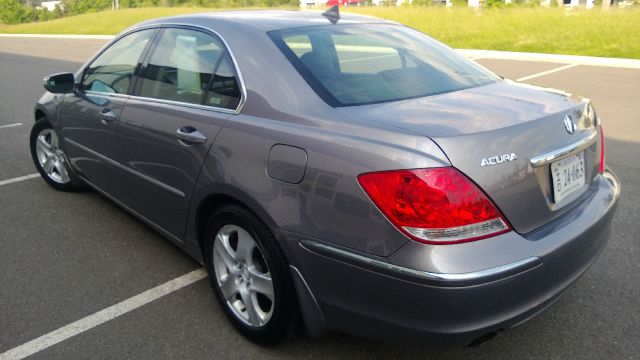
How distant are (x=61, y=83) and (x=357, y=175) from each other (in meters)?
3.04

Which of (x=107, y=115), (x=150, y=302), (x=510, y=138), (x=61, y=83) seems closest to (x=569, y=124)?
(x=510, y=138)

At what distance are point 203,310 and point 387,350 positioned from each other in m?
1.06

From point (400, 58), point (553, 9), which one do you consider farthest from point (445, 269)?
point (553, 9)

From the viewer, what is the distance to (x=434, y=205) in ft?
6.75

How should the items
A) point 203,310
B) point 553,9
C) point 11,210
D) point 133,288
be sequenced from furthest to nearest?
point 553,9
point 11,210
point 133,288
point 203,310

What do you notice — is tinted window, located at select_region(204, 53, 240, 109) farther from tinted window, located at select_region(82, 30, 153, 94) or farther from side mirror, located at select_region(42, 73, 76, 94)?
side mirror, located at select_region(42, 73, 76, 94)

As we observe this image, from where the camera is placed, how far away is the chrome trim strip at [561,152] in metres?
2.23

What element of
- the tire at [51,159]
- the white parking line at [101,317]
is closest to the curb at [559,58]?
the tire at [51,159]

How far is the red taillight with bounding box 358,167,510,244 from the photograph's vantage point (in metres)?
2.05

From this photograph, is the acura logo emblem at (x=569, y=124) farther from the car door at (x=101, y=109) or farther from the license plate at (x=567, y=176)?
the car door at (x=101, y=109)

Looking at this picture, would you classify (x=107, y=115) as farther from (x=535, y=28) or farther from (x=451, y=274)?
(x=535, y=28)

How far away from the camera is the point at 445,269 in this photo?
2010 mm

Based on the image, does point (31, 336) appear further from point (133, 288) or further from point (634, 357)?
point (634, 357)

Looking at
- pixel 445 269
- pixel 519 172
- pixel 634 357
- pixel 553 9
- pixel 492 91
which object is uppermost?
pixel 553 9
